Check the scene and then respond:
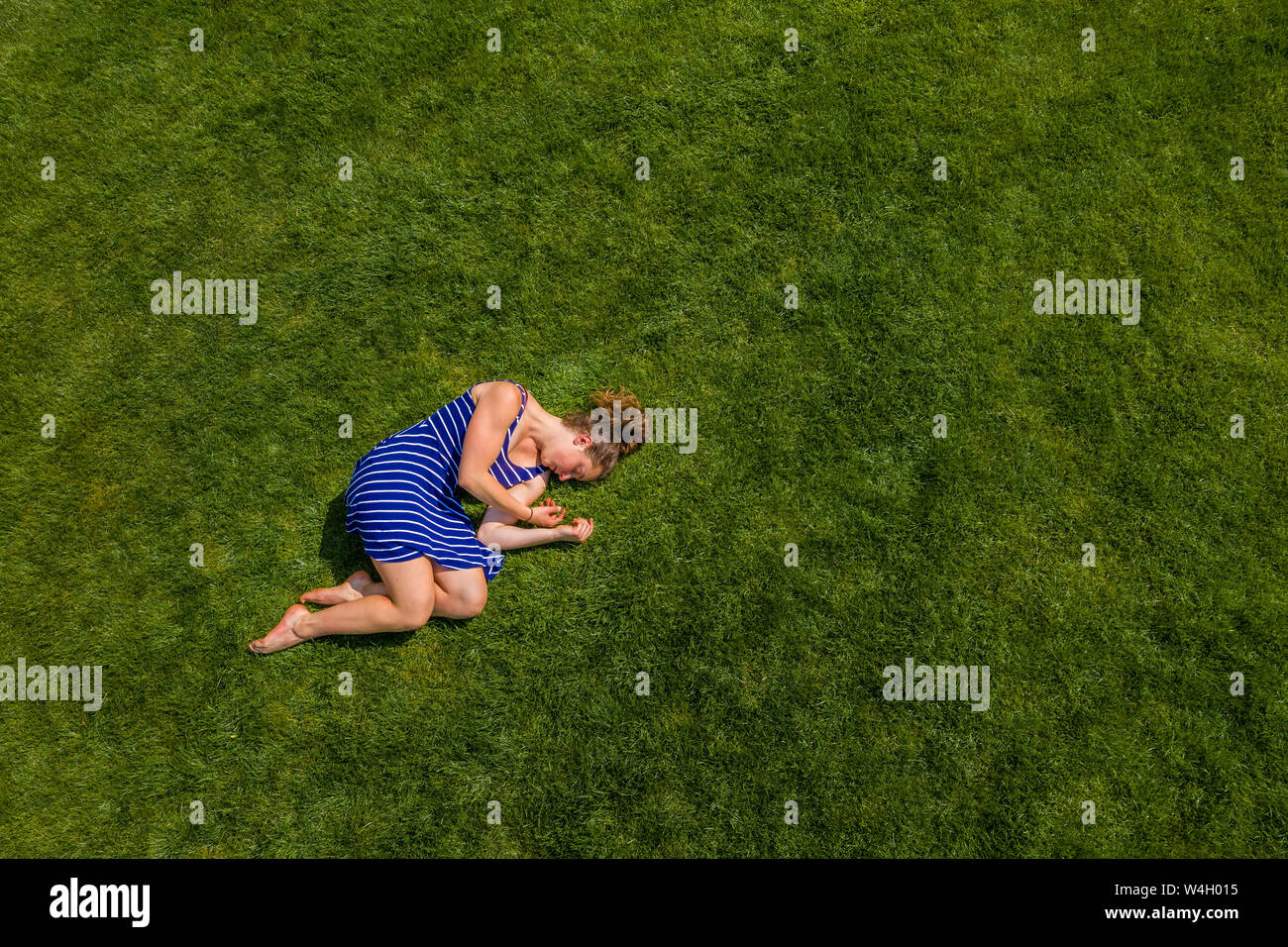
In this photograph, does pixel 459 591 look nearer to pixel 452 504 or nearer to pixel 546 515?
pixel 452 504

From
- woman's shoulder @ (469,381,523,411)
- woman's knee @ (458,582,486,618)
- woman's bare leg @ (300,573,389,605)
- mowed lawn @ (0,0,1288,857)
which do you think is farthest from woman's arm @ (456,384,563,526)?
woman's bare leg @ (300,573,389,605)

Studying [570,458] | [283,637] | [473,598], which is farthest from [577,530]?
[283,637]

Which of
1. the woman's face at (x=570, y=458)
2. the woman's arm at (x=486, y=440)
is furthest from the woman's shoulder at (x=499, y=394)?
the woman's face at (x=570, y=458)

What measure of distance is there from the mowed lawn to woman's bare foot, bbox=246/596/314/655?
22cm

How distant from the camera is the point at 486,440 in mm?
5266

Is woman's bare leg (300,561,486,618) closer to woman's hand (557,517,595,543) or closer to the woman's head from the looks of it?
woman's hand (557,517,595,543)

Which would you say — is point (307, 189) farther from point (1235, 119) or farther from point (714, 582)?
point (1235, 119)

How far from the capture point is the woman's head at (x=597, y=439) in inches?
226

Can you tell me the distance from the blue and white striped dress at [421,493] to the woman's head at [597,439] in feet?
1.16

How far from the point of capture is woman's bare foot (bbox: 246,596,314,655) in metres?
5.72

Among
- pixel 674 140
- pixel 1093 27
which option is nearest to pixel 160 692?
pixel 674 140

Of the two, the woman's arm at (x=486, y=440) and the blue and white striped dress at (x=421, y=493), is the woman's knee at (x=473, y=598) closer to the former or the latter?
the blue and white striped dress at (x=421, y=493)
